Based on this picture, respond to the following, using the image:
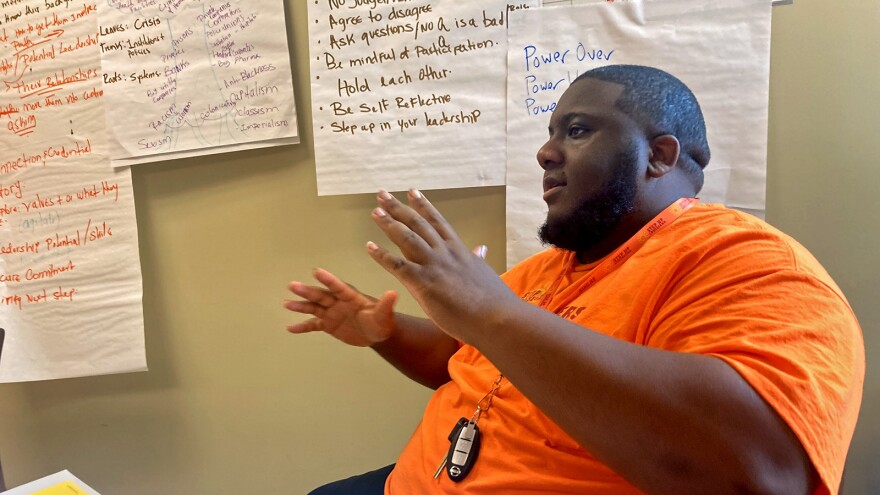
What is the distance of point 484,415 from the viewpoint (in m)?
0.70

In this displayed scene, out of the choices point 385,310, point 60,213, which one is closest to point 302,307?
point 385,310

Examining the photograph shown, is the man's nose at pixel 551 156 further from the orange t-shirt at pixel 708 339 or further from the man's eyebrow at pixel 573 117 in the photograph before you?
the orange t-shirt at pixel 708 339

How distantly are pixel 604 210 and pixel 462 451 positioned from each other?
1.19 ft

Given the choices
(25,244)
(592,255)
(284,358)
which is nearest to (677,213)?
(592,255)

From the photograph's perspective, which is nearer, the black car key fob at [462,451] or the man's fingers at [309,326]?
the black car key fob at [462,451]

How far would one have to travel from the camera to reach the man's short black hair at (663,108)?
724 mm

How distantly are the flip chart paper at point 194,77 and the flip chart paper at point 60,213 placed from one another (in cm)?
6

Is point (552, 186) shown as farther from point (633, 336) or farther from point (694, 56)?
point (694, 56)

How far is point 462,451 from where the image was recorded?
671 millimetres

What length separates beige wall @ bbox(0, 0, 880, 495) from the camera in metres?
1.11

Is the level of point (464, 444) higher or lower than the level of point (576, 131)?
lower

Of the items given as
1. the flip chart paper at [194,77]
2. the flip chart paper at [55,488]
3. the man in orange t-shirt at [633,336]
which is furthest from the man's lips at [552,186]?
the flip chart paper at [55,488]

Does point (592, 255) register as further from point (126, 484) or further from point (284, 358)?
point (126, 484)

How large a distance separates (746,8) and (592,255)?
0.51 m
